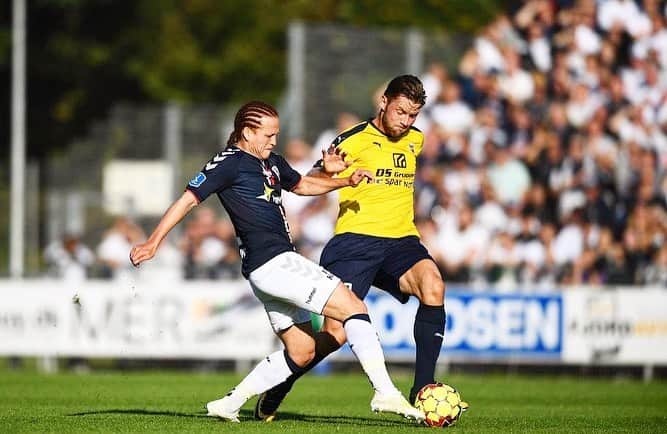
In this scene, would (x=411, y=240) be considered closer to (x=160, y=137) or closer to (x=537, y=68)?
(x=537, y=68)

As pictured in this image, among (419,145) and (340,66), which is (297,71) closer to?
(340,66)

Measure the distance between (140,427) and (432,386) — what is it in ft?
6.41

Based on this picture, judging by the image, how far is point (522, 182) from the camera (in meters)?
20.7

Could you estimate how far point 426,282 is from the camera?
1029 centimetres

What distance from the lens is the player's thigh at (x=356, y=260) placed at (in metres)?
10.5

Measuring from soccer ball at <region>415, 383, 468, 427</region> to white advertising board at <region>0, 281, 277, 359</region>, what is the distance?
9101 millimetres

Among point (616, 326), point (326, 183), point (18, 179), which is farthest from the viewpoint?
point (18, 179)

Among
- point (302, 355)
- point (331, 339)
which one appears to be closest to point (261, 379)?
point (302, 355)

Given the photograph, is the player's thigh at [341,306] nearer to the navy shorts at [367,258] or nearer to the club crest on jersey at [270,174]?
the club crest on jersey at [270,174]

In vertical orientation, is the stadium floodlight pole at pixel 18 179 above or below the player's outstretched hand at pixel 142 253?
above

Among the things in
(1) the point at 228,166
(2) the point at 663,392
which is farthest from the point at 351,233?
(2) the point at 663,392

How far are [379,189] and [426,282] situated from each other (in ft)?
2.75

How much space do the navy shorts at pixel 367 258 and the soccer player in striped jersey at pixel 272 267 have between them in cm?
64

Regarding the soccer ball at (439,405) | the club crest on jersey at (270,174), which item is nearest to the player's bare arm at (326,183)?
the club crest on jersey at (270,174)
